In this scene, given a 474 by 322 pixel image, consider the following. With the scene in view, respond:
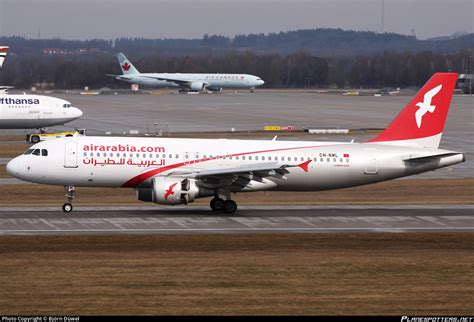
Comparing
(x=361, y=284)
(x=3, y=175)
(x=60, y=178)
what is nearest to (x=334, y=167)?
(x=60, y=178)

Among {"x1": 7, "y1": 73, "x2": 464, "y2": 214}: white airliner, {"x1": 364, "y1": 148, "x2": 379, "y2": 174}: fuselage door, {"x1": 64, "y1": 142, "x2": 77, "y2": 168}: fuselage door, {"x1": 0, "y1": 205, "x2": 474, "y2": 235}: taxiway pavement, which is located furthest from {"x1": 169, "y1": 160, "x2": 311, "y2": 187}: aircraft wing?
{"x1": 64, "y1": 142, "x2": 77, "y2": 168}: fuselage door

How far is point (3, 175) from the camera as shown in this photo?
68000mm

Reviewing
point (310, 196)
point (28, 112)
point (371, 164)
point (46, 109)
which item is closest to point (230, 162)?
point (371, 164)

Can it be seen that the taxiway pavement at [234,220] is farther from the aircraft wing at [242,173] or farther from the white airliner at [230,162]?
the aircraft wing at [242,173]

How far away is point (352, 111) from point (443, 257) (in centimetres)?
11529

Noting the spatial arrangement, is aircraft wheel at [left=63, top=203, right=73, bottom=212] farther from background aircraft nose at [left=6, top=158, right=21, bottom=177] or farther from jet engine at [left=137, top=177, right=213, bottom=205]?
jet engine at [left=137, top=177, right=213, bottom=205]

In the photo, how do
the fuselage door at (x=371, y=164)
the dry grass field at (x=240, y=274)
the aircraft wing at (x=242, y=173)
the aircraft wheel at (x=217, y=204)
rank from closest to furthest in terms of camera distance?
the dry grass field at (x=240, y=274)
the aircraft wing at (x=242, y=173)
the aircraft wheel at (x=217, y=204)
the fuselage door at (x=371, y=164)

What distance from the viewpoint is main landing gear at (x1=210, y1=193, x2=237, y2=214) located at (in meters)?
48.0

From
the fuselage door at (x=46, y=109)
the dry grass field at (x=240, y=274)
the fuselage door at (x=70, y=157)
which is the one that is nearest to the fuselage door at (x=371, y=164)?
the dry grass field at (x=240, y=274)

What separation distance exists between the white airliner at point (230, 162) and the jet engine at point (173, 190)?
0.05 m

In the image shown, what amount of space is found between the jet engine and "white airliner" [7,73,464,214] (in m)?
0.05

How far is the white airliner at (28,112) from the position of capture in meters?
102

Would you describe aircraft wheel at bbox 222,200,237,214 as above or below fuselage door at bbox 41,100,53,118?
below

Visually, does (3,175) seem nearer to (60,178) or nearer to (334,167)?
(60,178)
